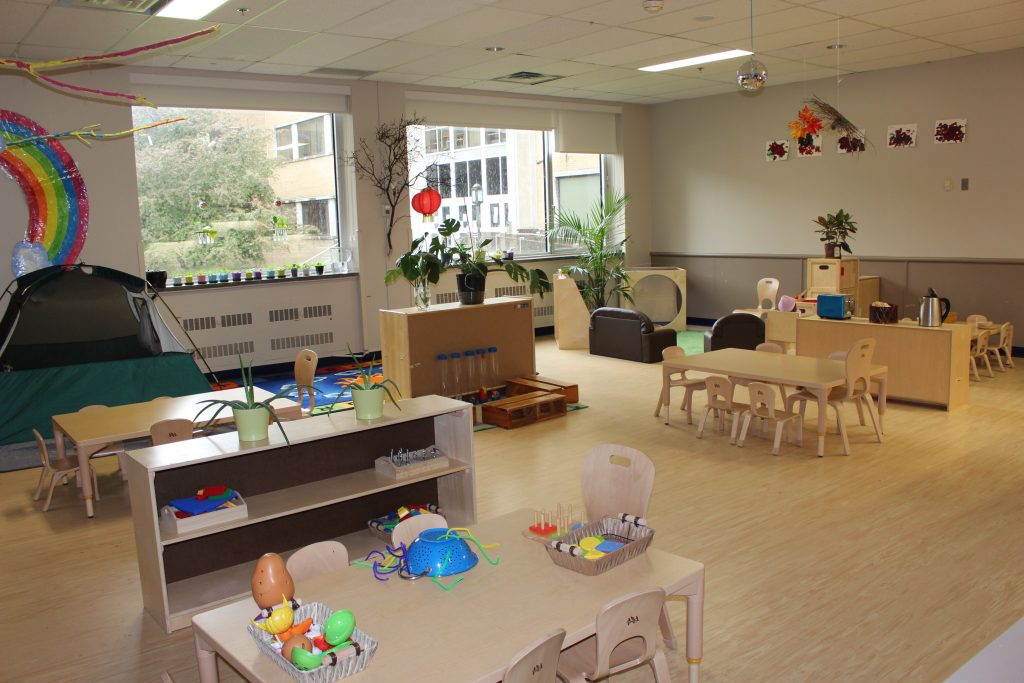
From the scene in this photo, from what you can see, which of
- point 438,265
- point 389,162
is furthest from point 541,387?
point 389,162

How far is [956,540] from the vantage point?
4.48 metres

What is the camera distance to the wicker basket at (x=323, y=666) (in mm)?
2234

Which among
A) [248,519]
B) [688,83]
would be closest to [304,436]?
[248,519]

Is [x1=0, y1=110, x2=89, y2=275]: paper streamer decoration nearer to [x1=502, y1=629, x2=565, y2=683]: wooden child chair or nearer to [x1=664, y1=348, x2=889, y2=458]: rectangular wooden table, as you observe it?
[x1=664, y1=348, x2=889, y2=458]: rectangular wooden table

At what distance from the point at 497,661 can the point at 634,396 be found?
5.86 meters

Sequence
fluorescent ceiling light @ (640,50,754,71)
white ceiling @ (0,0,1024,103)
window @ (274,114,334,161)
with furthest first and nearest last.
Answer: window @ (274,114,334,161), fluorescent ceiling light @ (640,50,754,71), white ceiling @ (0,0,1024,103)

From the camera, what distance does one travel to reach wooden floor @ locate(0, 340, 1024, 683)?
350 centimetres

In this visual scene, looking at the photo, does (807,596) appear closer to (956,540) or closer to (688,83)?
(956,540)

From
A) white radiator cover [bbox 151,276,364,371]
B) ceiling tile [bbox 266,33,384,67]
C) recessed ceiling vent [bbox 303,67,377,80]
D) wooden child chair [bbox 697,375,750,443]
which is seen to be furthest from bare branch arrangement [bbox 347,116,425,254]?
wooden child chair [bbox 697,375,750,443]

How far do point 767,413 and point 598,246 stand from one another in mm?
5830

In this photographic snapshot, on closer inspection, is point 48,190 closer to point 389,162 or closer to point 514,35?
point 389,162

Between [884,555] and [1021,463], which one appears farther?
[1021,463]

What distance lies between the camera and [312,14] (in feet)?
20.8

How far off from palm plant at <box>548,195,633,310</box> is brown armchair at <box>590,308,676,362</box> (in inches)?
52.8
